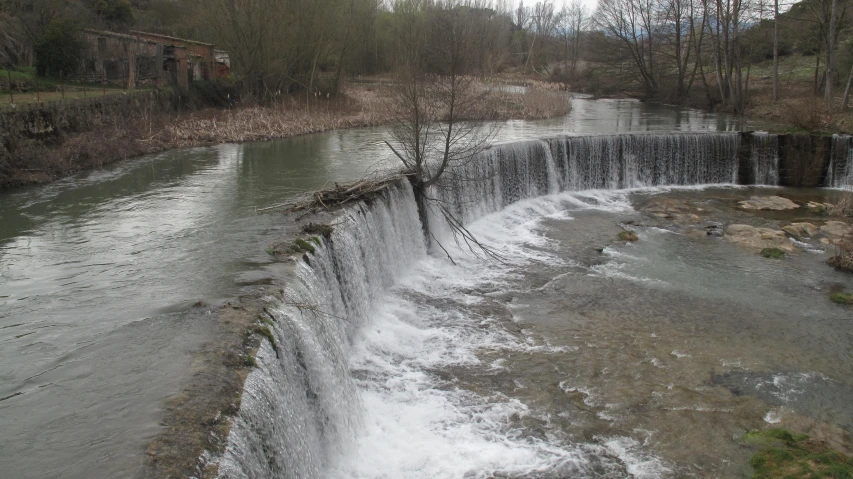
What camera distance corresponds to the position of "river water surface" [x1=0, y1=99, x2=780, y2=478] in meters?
5.31

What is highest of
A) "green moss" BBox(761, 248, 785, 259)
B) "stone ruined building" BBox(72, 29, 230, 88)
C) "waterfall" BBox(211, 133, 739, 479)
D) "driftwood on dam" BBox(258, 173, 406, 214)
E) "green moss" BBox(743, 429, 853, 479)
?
"stone ruined building" BBox(72, 29, 230, 88)

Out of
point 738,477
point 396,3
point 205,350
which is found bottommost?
point 738,477

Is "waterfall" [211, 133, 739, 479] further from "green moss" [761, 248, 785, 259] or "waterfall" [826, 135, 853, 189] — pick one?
"green moss" [761, 248, 785, 259]

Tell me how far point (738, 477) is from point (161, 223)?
9.59 meters

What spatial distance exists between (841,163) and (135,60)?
25908 millimetres

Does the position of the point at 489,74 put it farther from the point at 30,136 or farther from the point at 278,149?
the point at 30,136

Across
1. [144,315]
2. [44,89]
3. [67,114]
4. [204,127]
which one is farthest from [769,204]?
[44,89]

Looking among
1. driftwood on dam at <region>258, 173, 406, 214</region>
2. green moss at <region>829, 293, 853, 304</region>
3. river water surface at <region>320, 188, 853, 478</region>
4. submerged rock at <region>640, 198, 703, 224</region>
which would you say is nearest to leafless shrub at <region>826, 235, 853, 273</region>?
river water surface at <region>320, 188, 853, 478</region>

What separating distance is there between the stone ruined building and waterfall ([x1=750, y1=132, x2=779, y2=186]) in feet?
68.2

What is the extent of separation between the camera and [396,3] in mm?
43938

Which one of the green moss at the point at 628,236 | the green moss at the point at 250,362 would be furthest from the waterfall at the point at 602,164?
the green moss at the point at 250,362

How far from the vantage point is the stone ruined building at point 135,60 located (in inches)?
1000

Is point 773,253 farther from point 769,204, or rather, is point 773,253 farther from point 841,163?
point 841,163

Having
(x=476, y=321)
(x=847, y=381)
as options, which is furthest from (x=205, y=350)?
(x=847, y=381)
